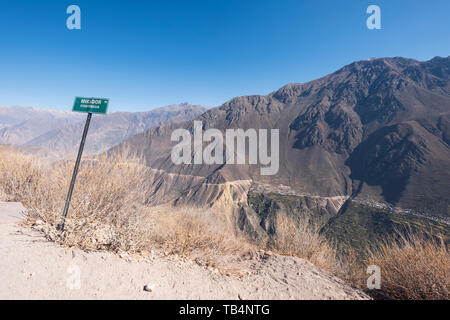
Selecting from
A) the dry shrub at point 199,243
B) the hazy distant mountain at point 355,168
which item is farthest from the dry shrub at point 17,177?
the hazy distant mountain at point 355,168

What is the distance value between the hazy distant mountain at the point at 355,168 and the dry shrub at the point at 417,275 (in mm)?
35902

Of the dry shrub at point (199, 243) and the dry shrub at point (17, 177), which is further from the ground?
the dry shrub at point (17, 177)

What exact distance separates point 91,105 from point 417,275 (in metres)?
7.21

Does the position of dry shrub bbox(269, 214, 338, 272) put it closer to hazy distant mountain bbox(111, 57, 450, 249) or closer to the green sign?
the green sign

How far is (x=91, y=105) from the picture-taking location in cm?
416

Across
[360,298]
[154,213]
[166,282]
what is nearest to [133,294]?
[166,282]

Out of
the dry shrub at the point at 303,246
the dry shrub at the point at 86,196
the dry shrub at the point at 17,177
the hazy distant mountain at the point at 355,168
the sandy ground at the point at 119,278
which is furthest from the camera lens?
the hazy distant mountain at the point at 355,168

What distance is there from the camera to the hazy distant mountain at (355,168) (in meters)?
78.0

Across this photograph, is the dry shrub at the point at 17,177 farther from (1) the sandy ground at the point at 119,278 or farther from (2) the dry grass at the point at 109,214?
(1) the sandy ground at the point at 119,278

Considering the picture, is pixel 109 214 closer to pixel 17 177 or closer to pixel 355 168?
pixel 17 177

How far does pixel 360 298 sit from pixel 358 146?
18290 centimetres

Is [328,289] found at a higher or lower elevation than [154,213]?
lower

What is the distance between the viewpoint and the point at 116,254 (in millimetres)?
3779
